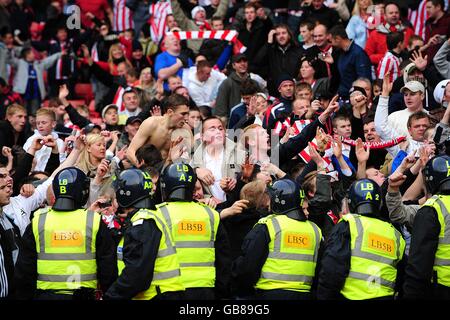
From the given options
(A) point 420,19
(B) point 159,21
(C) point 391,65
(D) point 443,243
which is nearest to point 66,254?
(D) point 443,243

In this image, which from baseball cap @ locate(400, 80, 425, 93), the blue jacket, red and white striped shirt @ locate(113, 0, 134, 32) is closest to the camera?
baseball cap @ locate(400, 80, 425, 93)

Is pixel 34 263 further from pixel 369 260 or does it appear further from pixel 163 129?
pixel 163 129

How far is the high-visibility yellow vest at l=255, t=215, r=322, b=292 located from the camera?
986 centimetres

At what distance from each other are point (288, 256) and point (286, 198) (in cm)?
56

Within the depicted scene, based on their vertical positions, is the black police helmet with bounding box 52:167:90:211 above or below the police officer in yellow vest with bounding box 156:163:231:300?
above

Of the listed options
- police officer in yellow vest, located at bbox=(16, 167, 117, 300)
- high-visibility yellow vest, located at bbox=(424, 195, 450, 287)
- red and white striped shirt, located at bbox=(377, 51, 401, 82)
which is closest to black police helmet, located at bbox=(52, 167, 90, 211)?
police officer in yellow vest, located at bbox=(16, 167, 117, 300)

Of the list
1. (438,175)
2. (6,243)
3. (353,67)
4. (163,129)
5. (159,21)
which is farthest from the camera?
(159,21)

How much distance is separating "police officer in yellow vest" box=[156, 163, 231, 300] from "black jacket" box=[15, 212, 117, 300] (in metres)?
0.64

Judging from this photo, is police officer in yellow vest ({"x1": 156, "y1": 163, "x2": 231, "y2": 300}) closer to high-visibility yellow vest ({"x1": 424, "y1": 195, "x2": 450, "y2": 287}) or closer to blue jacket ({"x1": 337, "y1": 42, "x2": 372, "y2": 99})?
high-visibility yellow vest ({"x1": 424, "y1": 195, "x2": 450, "y2": 287})

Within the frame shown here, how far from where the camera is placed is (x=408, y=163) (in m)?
11.1

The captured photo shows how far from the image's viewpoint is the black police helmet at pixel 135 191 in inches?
388

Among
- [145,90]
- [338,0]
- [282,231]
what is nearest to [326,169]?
[282,231]

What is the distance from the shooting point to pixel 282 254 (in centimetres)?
985

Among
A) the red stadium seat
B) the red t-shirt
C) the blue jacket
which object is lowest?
the red stadium seat
